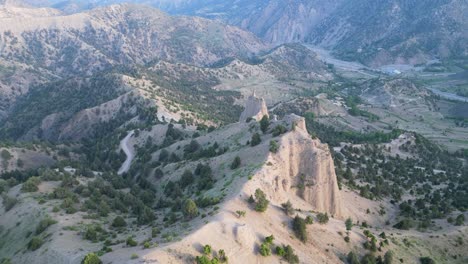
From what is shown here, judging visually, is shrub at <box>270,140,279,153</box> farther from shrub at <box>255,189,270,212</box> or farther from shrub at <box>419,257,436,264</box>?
shrub at <box>419,257,436,264</box>

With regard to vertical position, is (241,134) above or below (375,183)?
above

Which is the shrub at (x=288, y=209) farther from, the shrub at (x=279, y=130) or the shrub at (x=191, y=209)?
the shrub at (x=279, y=130)

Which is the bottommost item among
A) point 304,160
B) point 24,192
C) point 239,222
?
point 24,192

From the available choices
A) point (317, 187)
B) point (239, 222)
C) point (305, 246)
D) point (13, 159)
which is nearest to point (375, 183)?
point (317, 187)

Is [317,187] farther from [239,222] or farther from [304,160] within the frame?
[239,222]

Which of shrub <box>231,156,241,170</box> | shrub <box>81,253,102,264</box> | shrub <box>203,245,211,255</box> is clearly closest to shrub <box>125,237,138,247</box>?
shrub <box>81,253,102,264</box>

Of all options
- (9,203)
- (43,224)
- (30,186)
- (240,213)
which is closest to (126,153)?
(30,186)

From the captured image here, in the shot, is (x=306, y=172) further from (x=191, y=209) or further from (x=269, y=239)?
(x=191, y=209)
